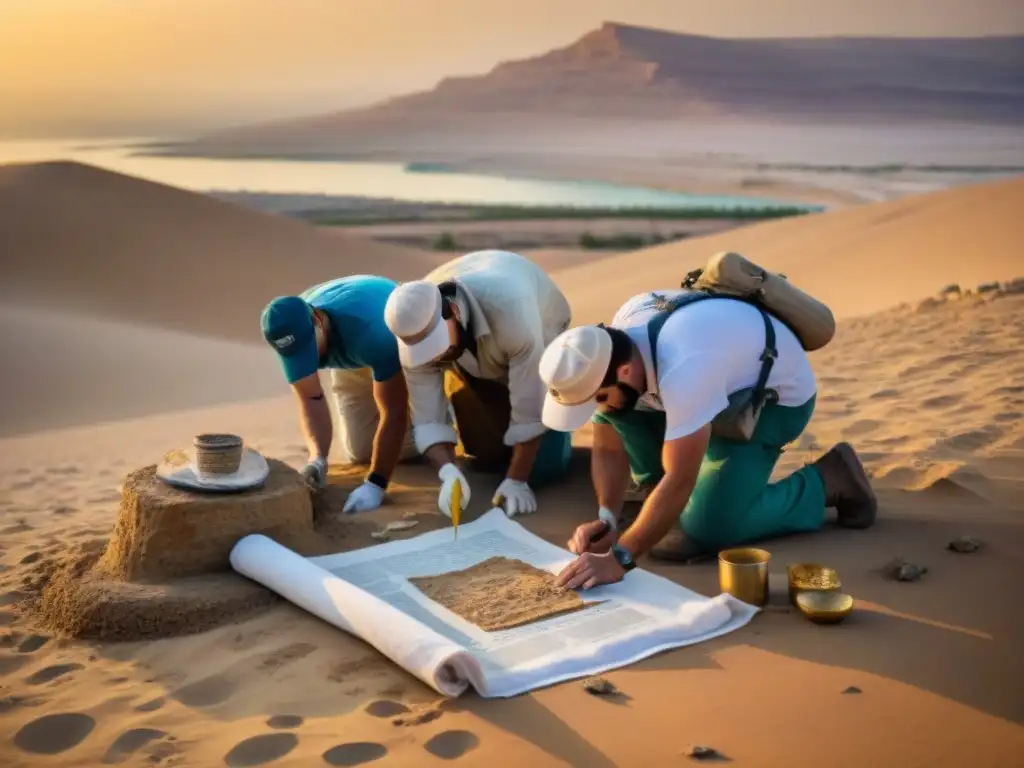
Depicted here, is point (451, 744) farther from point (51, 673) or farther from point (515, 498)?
point (515, 498)

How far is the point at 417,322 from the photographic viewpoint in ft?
12.9

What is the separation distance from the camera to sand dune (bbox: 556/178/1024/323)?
10.7 m

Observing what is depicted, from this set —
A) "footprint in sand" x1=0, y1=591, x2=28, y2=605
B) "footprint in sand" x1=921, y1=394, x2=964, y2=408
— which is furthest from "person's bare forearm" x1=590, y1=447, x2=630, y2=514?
"footprint in sand" x1=921, y1=394, x2=964, y2=408

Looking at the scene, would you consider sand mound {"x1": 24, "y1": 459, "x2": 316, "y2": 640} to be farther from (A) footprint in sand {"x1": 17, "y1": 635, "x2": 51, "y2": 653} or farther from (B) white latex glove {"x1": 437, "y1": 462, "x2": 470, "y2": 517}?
(B) white latex glove {"x1": 437, "y1": 462, "x2": 470, "y2": 517}

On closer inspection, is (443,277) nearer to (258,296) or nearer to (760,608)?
(760,608)

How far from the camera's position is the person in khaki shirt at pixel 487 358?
4016mm

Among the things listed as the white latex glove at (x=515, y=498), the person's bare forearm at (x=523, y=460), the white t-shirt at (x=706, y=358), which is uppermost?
the white t-shirt at (x=706, y=358)

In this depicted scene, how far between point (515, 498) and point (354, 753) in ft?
5.82

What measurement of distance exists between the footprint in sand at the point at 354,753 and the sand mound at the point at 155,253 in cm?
1017

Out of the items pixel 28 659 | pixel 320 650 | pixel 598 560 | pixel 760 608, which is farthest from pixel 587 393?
pixel 28 659

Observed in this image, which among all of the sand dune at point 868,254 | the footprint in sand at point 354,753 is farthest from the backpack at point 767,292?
the sand dune at point 868,254

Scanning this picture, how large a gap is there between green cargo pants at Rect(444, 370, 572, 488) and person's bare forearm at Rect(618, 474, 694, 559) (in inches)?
49.0

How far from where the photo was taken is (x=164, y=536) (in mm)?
3645

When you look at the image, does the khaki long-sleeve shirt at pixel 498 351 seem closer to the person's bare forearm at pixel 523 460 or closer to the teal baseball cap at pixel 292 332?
the person's bare forearm at pixel 523 460
